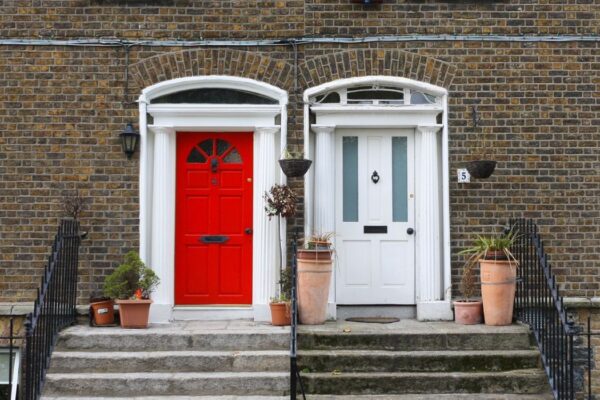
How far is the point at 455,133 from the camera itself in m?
7.99

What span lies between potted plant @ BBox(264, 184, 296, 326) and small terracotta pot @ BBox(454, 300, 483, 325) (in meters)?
1.84

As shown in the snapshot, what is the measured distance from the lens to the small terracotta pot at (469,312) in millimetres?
7504

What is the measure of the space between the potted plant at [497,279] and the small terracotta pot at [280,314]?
82.0 inches

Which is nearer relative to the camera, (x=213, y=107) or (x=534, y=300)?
(x=534, y=300)

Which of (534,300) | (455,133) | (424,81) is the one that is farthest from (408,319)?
(424,81)

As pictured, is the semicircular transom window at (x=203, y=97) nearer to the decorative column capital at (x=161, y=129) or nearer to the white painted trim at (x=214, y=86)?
the white painted trim at (x=214, y=86)

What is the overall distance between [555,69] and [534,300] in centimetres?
271

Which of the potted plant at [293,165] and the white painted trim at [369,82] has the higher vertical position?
the white painted trim at [369,82]

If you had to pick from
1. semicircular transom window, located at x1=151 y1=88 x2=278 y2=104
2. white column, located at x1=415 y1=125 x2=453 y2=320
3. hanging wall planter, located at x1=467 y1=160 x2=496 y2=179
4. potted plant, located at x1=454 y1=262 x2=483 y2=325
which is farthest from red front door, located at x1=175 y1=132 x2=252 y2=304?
hanging wall planter, located at x1=467 y1=160 x2=496 y2=179

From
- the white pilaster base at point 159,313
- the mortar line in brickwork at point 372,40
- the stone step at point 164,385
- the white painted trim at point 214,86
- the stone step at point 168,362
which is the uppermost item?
the mortar line in brickwork at point 372,40

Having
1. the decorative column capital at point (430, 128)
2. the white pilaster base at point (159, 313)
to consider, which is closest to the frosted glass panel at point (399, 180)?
the decorative column capital at point (430, 128)

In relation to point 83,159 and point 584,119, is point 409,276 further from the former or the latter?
point 83,159

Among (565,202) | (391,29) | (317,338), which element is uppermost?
(391,29)

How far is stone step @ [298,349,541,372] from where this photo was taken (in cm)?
672
